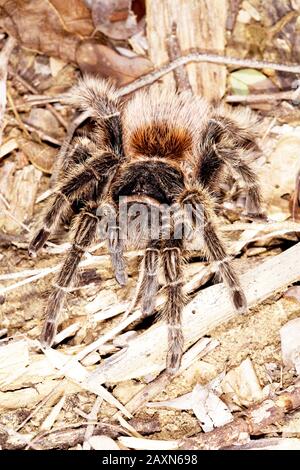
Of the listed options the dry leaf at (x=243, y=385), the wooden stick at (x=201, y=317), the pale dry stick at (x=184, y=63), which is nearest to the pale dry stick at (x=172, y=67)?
the pale dry stick at (x=184, y=63)

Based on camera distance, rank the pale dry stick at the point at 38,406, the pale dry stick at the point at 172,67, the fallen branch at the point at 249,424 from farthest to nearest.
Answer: the pale dry stick at the point at 172,67, the pale dry stick at the point at 38,406, the fallen branch at the point at 249,424

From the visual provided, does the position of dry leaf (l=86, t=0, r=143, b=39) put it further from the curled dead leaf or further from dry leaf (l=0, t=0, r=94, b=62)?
the curled dead leaf


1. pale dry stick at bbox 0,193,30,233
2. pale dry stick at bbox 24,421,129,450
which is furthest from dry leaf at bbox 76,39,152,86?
pale dry stick at bbox 24,421,129,450

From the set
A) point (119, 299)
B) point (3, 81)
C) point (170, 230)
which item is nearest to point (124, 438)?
point (119, 299)

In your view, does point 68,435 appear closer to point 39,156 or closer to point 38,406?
point 38,406

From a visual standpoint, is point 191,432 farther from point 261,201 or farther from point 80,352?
point 261,201

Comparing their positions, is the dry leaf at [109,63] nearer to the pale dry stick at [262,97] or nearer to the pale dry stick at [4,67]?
the pale dry stick at [4,67]
